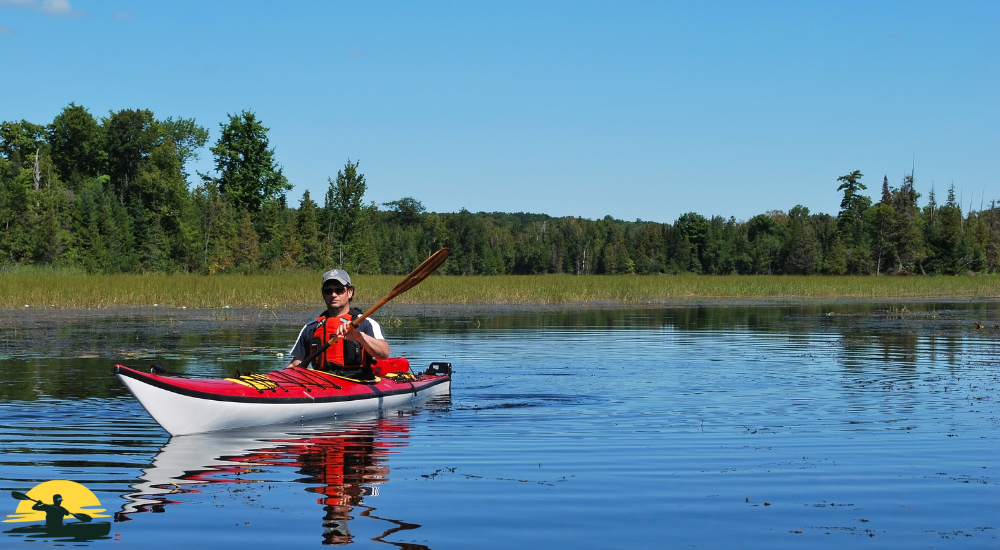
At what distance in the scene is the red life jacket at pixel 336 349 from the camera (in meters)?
9.78

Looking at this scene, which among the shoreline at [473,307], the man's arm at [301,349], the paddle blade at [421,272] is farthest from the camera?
the shoreline at [473,307]

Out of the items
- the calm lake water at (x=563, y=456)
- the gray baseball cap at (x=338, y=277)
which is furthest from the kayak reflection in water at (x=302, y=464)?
the gray baseball cap at (x=338, y=277)

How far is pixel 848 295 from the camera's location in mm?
45531

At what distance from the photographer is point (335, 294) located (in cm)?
952

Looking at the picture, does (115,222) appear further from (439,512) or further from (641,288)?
(439,512)

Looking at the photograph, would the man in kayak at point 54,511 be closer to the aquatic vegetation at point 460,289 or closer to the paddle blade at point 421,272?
the paddle blade at point 421,272

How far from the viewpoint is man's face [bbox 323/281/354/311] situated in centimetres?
952

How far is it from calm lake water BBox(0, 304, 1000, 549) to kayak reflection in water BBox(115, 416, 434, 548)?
27 mm

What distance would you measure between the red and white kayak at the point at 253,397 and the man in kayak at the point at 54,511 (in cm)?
236

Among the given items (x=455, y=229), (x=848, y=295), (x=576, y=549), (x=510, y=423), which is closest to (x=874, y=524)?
(x=576, y=549)

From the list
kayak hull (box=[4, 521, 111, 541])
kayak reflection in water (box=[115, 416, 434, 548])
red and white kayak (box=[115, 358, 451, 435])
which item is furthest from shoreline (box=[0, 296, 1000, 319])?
kayak hull (box=[4, 521, 111, 541])

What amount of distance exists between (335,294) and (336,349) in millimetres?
958

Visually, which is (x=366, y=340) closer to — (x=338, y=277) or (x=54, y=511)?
(x=338, y=277)

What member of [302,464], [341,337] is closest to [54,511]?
[302,464]
